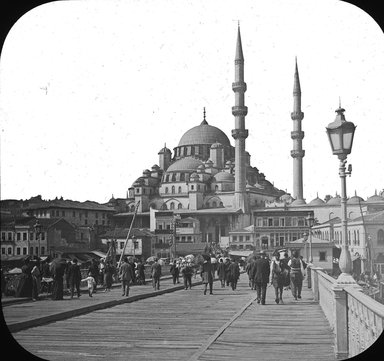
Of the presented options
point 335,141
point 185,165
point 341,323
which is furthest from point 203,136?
point 341,323

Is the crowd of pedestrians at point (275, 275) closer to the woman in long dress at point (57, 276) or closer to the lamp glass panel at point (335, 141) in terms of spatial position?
the woman in long dress at point (57, 276)

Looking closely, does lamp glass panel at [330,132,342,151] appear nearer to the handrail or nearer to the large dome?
the handrail

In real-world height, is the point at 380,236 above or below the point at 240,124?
below

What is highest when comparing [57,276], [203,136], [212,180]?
[203,136]

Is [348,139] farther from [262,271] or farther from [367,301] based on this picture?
[262,271]

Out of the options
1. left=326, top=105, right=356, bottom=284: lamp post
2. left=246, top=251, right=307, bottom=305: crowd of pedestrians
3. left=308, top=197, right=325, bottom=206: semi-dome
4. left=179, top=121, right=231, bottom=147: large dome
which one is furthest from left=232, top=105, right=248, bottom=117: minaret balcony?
left=326, top=105, right=356, bottom=284: lamp post

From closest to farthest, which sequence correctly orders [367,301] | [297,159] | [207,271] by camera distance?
[367,301] → [207,271] → [297,159]
